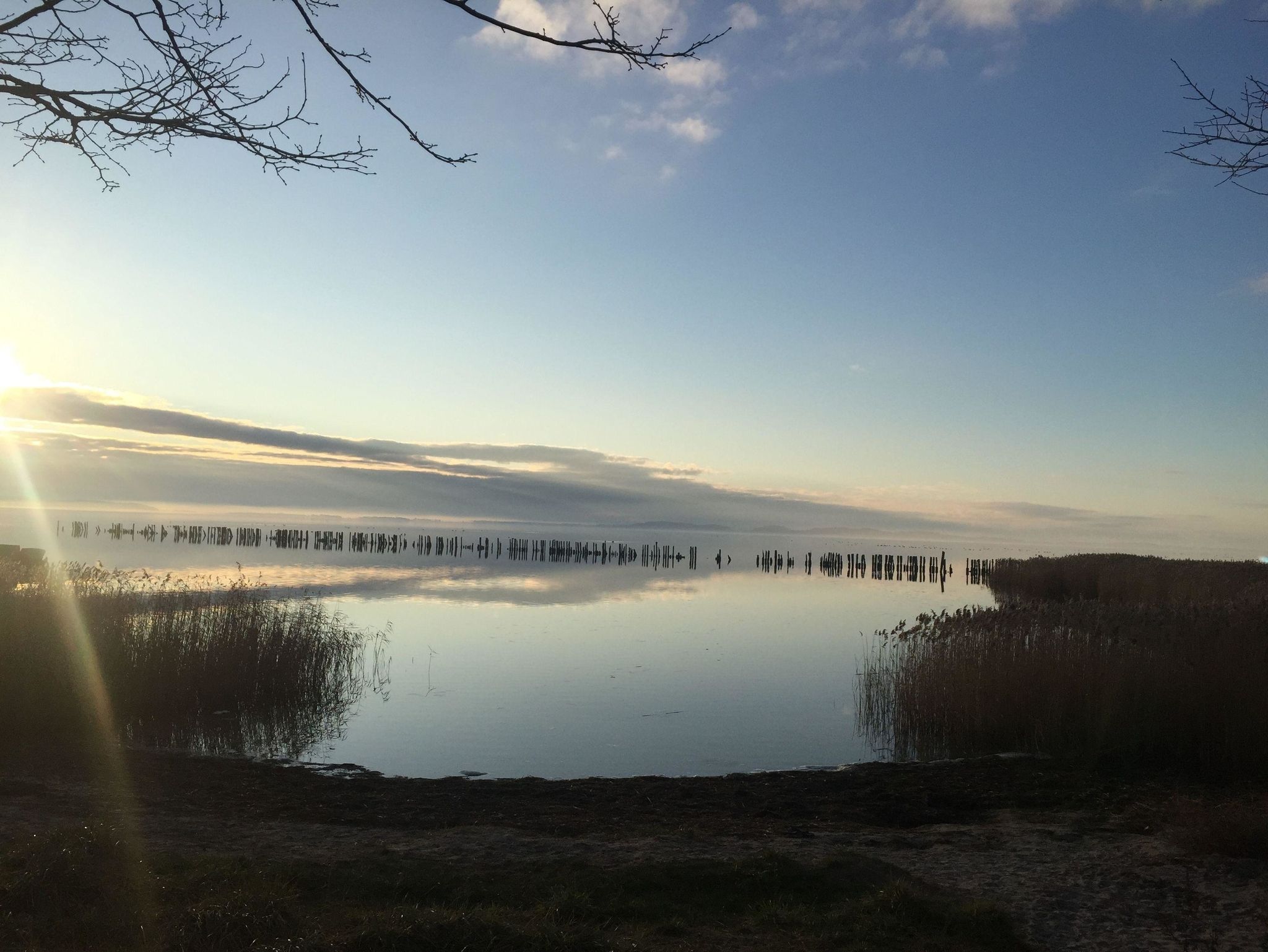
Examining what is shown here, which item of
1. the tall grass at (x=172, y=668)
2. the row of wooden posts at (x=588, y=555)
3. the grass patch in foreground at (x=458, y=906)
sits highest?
the grass patch in foreground at (x=458, y=906)

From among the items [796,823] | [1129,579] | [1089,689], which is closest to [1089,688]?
[1089,689]

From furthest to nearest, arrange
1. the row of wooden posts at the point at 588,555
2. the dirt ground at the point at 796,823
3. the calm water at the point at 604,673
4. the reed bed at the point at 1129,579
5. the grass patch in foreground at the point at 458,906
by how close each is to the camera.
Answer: the row of wooden posts at the point at 588,555 → the reed bed at the point at 1129,579 → the calm water at the point at 604,673 → the dirt ground at the point at 796,823 → the grass patch in foreground at the point at 458,906

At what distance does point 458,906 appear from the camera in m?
5.48

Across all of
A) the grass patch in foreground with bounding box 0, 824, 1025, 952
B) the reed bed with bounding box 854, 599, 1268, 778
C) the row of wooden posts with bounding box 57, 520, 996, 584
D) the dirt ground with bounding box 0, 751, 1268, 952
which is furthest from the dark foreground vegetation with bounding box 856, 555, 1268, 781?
the row of wooden posts with bounding box 57, 520, 996, 584

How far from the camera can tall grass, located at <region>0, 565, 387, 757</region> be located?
40.0ft

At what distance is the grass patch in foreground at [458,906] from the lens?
446 centimetres

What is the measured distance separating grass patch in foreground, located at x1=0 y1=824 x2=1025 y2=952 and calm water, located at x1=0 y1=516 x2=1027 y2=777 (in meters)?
6.12

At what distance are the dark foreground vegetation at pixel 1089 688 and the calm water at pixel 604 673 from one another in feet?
4.21

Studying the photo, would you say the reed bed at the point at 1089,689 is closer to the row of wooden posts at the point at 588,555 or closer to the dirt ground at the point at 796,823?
the dirt ground at the point at 796,823

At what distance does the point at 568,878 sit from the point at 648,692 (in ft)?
40.6

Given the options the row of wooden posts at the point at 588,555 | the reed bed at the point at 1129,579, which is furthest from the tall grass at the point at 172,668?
the row of wooden posts at the point at 588,555

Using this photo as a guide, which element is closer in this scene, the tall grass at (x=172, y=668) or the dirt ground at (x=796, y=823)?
the dirt ground at (x=796, y=823)

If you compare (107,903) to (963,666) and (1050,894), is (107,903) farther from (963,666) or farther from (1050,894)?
(963,666)

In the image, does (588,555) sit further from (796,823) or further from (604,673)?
(796,823)
